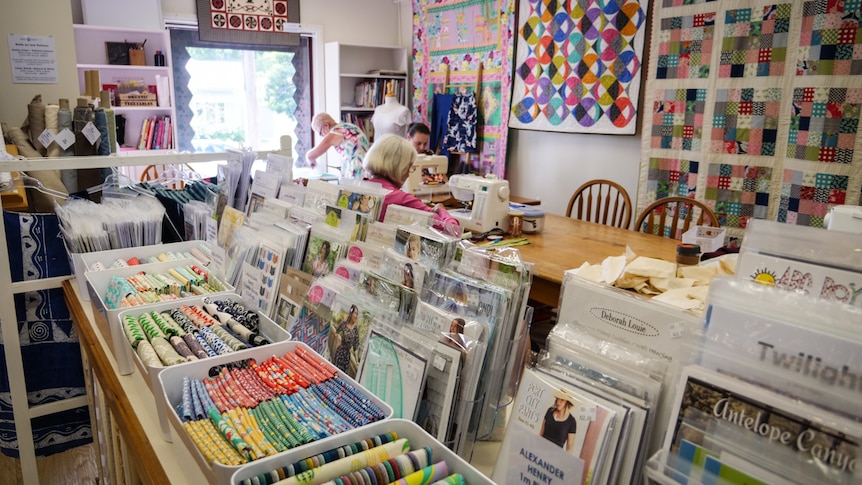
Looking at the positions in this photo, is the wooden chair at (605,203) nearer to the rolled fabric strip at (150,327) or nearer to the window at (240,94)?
the rolled fabric strip at (150,327)

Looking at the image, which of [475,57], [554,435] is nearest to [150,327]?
[554,435]

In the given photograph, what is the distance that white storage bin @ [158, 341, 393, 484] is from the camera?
0.83 meters

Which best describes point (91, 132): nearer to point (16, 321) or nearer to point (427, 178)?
point (16, 321)

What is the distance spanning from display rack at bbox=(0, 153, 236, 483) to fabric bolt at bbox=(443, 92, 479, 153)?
3.94 meters

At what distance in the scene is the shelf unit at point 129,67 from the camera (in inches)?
205

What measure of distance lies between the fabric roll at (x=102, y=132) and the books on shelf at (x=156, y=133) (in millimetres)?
3574

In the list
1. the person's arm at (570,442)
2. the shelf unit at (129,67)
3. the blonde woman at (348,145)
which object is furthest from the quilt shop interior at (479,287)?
the blonde woman at (348,145)

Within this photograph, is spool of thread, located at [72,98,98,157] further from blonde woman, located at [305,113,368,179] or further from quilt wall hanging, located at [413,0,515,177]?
quilt wall hanging, located at [413,0,515,177]

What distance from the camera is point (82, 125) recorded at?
7.54ft

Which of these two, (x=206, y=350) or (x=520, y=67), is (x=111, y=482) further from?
(x=520, y=67)

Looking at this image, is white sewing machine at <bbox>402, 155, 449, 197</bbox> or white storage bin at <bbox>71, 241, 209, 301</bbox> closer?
white storage bin at <bbox>71, 241, 209, 301</bbox>

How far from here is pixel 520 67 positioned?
17.0ft

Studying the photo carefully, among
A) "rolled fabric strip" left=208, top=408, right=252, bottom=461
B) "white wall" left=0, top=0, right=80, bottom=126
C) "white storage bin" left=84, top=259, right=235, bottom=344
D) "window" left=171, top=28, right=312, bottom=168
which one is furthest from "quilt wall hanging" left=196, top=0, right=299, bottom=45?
"rolled fabric strip" left=208, top=408, right=252, bottom=461

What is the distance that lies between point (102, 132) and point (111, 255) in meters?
0.78
